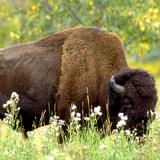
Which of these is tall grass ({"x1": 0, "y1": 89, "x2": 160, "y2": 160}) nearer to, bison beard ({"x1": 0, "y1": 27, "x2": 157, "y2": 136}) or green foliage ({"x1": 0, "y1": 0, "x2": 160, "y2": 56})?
bison beard ({"x1": 0, "y1": 27, "x2": 157, "y2": 136})

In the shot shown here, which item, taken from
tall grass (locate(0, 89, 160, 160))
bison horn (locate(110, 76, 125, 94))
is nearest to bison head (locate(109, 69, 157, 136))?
bison horn (locate(110, 76, 125, 94))

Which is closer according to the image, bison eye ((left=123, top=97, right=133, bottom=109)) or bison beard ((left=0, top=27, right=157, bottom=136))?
bison eye ((left=123, top=97, right=133, bottom=109))

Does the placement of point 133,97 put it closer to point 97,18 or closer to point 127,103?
point 127,103

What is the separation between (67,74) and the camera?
912 cm

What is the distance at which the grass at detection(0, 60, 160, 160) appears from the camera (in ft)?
21.5

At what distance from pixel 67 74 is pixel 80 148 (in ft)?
8.99

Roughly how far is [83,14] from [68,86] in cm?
1008

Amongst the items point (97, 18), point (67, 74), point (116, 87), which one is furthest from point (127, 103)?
point (97, 18)

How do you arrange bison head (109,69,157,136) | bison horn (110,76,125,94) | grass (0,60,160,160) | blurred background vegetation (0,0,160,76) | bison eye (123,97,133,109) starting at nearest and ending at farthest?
grass (0,60,160,160), bison head (109,69,157,136), bison eye (123,97,133,109), bison horn (110,76,125,94), blurred background vegetation (0,0,160,76)

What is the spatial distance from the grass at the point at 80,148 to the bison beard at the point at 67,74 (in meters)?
1.28

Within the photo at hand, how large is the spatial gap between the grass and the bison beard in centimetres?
128

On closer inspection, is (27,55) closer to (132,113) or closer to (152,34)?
(132,113)

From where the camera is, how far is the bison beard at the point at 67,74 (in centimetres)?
905

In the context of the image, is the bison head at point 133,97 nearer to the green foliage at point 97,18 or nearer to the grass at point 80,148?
the grass at point 80,148
